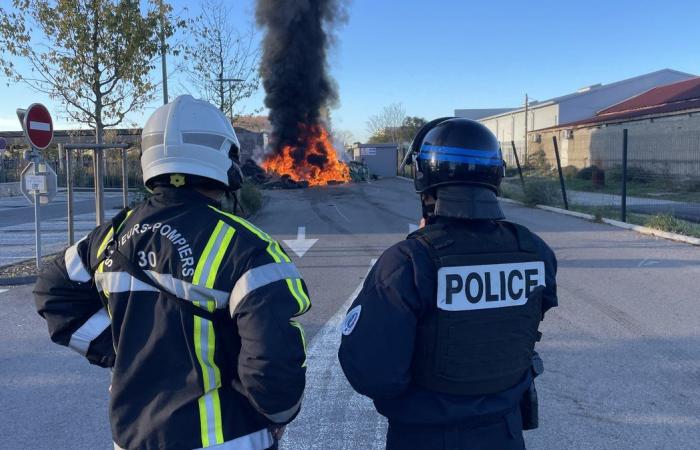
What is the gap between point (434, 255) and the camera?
1.77 metres

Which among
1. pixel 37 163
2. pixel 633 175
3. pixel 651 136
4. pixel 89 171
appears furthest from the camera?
pixel 89 171

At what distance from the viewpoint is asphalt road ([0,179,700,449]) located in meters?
3.36

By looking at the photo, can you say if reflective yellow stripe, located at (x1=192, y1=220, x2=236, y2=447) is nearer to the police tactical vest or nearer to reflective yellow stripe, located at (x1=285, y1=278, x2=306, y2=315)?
reflective yellow stripe, located at (x1=285, y1=278, x2=306, y2=315)

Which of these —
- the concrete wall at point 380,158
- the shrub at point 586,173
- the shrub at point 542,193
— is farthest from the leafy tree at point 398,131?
the shrub at point 542,193

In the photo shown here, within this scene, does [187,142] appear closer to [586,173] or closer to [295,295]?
[295,295]

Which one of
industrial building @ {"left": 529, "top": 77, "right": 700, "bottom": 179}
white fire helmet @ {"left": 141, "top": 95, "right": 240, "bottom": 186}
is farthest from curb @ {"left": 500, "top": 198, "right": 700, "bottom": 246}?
industrial building @ {"left": 529, "top": 77, "right": 700, "bottom": 179}

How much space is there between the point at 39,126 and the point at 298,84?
28.5 m

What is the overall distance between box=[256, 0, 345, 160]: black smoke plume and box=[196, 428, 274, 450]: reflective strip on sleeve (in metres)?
33.3

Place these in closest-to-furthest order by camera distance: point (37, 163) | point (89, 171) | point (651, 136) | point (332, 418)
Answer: point (332, 418), point (37, 163), point (651, 136), point (89, 171)

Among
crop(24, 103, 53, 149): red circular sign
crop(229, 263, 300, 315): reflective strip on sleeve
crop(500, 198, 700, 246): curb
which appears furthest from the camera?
crop(500, 198, 700, 246): curb

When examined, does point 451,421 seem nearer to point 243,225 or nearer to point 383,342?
point 383,342

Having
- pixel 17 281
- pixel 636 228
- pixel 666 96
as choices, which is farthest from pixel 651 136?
pixel 17 281

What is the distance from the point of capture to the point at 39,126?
7.97m

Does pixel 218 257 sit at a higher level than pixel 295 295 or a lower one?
higher
